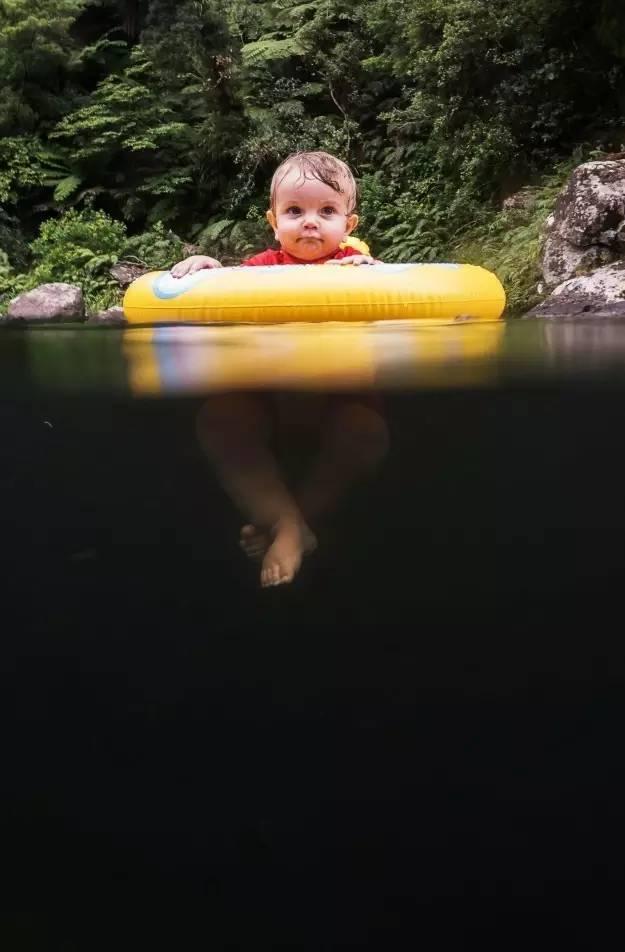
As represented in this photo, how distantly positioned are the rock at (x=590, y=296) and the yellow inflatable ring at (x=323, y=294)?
1890 mm

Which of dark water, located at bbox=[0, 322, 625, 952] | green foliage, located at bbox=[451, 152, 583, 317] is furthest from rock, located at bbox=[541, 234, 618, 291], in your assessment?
dark water, located at bbox=[0, 322, 625, 952]

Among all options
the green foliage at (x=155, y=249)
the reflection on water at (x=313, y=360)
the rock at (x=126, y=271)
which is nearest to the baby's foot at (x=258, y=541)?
the reflection on water at (x=313, y=360)

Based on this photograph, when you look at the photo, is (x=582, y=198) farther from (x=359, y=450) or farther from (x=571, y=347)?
(x=359, y=450)

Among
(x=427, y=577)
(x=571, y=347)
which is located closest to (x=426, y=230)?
(x=571, y=347)

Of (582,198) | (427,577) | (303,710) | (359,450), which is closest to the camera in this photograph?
(303,710)

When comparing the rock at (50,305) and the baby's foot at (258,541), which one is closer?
the baby's foot at (258,541)

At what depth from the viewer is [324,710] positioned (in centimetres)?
58

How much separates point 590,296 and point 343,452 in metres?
4.57

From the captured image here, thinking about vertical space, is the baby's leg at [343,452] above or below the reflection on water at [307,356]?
below

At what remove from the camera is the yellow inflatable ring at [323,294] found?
3.03m

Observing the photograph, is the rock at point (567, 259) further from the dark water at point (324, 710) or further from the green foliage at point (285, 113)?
the dark water at point (324, 710)

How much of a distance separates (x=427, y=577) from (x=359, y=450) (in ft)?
1.33

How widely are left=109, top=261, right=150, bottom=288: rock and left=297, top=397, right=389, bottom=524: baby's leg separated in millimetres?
8930

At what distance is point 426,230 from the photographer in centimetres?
877
